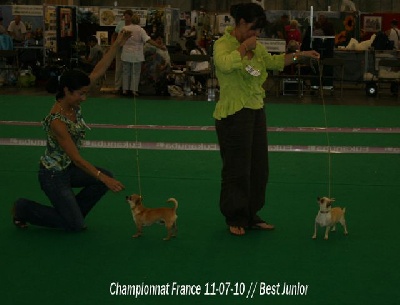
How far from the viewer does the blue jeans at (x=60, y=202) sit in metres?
4.74

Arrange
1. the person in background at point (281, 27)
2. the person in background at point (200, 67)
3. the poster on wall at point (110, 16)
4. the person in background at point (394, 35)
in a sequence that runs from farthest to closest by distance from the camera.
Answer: the poster on wall at point (110, 16) → the person in background at point (394, 35) → the person in background at point (281, 27) → the person in background at point (200, 67)

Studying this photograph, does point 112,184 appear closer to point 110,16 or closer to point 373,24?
point 373,24

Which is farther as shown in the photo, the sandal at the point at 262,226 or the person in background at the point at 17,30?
the person in background at the point at 17,30

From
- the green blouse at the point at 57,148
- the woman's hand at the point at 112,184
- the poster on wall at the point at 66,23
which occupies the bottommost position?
the woman's hand at the point at 112,184

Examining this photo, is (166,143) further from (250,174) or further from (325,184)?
(250,174)

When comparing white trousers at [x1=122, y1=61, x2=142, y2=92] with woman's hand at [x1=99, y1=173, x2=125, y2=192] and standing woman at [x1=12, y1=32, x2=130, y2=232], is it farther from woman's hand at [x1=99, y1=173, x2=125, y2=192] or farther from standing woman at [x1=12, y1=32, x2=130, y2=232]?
woman's hand at [x1=99, y1=173, x2=125, y2=192]

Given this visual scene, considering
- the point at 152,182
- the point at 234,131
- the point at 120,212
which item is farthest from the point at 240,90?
the point at 152,182

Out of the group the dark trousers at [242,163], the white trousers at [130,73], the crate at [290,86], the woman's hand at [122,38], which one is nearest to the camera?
the dark trousers at [242,163]

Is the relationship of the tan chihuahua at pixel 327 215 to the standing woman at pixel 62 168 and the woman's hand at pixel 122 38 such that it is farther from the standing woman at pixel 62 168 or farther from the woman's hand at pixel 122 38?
the woman's hand at pixel 122 38

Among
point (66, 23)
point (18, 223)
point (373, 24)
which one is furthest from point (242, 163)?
point (373, 24)

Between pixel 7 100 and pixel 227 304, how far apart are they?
34.2 ft

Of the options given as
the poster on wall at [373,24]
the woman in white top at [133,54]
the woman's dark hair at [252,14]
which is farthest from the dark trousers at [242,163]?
the poster on wall at [373,24]

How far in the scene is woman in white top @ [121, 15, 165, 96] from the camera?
14055 millimetres

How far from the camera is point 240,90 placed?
4.72 metres
